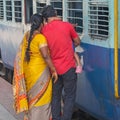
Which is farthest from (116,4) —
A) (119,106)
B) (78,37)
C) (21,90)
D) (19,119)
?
(19,119)

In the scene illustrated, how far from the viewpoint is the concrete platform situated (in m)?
6.61

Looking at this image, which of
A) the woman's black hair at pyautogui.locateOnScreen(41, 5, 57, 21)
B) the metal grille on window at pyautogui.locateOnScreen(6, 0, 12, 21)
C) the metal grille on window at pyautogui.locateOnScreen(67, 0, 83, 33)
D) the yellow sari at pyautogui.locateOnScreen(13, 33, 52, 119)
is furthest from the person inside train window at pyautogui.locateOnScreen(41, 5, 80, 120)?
the metal grille on window at pyautogui.locateOnScreen(6, 0, 12, 21)

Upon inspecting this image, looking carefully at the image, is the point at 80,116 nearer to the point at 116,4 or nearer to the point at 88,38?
the point at 88,38

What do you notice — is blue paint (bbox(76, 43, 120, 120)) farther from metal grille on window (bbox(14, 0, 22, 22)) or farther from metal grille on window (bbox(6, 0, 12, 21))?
metal grille on window (bbox(6, 0, 12, 21))

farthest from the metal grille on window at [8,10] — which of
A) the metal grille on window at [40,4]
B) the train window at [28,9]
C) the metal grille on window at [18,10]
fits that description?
the metal grille on window at [40,4]

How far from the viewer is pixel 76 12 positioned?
5.77 meters

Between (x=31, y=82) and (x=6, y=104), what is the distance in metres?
2.09

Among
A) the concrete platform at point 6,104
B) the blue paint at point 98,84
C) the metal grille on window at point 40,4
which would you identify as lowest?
the concrete platform at point 6,104

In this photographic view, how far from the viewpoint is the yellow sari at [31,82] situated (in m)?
5.35

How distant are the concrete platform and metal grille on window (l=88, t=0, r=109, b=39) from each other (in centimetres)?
196

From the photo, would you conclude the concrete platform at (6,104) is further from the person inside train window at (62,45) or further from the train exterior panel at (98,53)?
the person inside train window at (62,45)

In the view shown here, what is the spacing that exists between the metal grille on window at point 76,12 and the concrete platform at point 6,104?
170 cm

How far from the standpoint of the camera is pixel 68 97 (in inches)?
210

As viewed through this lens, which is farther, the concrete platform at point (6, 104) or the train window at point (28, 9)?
the train window at point (28, 9)
